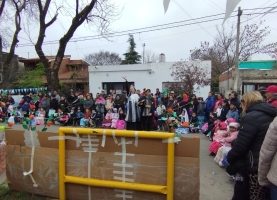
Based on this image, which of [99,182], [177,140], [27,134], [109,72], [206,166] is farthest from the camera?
[109,72]

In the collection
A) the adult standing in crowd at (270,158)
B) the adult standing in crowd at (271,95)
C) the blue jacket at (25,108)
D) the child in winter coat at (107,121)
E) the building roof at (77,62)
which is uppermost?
the building roof at (77,62)

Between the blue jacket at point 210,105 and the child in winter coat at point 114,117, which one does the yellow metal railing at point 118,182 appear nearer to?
the child in winter coat at point 114,117

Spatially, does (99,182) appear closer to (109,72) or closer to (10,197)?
(10,197)

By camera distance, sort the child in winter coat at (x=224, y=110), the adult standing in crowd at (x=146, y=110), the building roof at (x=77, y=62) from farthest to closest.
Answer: the building roof at (x=77, y=62)
the child in winter coat at (x=224, y=110)
the adult standing in crowd at (x=146, y=110)

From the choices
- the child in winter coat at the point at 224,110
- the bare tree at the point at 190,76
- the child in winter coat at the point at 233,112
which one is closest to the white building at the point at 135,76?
the bare tree at the point at 190,76

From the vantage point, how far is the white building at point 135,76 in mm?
20266

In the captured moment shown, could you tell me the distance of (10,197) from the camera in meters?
3.39

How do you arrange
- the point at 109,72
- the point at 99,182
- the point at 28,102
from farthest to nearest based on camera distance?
the point at 109,72
the point at 28,102
the point at 99,182

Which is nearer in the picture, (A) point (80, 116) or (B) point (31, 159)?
(B) point (31, 159)

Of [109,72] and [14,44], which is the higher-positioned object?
[14,44]

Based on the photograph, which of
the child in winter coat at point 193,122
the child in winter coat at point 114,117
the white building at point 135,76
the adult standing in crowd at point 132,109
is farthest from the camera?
the white building at point 135,76

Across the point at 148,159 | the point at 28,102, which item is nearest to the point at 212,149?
the point at 148,159

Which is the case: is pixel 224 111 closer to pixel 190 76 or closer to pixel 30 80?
pixel 190 76

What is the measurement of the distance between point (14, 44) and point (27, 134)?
21.1 meters
